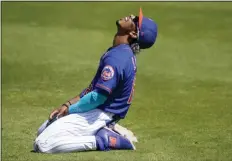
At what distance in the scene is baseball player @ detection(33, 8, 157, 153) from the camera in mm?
6172

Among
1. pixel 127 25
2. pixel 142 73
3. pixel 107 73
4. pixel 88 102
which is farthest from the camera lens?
pixel 142 73

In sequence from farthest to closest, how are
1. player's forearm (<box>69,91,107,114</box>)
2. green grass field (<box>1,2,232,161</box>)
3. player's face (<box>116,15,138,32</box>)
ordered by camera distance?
green grass field (<box>1,2,232,161</box>)
player's face (<box>116,15,138,32</box>)
player's forearm (<box>69,91,107,114</box>)

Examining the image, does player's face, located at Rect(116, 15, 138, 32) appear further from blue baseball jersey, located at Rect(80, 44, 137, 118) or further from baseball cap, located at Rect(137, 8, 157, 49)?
blue baseball jersey, located at Rect(80, 44, 137, 118)

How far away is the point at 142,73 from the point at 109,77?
459 centimetres

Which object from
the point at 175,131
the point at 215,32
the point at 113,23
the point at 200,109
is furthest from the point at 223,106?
the point at 113,23

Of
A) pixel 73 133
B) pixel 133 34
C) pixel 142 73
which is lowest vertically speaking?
pixel 142 73

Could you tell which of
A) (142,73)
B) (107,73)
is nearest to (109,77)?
(107,73)

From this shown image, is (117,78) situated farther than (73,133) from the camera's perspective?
No

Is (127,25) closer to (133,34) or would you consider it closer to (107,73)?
(133,34)

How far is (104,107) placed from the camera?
6.34 meters

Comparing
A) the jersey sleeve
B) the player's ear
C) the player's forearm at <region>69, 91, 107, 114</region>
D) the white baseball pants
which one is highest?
the player's ear

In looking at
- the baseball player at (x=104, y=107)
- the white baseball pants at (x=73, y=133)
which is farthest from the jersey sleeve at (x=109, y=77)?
the white baseball pants at (x=73, y=133)

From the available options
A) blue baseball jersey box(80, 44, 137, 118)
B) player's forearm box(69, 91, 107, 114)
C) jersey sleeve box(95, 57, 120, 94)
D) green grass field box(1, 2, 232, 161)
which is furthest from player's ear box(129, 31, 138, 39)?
green grass field box(1, 2, 232, 161)

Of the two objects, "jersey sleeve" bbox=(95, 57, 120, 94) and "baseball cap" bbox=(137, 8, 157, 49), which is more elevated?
"baseball cap" bbox=(137, 8, 157, 49)
